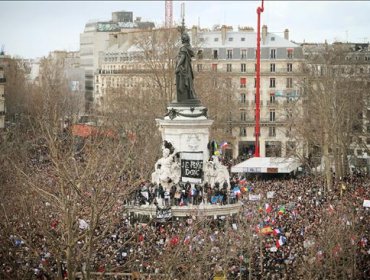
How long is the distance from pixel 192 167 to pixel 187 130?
1.68m

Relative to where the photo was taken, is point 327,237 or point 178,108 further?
point 178,108

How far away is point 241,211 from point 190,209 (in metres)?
2.20

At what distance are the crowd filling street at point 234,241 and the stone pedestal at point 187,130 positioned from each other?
2102mm

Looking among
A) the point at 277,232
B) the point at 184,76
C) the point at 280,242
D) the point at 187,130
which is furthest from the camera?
the point at 184,76

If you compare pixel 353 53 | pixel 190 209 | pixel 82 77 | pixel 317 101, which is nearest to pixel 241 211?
pixel 190 209

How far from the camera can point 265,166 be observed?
57938 millimetres

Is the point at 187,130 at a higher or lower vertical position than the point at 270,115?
higher

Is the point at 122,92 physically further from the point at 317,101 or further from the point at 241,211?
the point at 241,211

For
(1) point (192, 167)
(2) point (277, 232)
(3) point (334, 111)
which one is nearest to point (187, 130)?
(1) point (192, 167)

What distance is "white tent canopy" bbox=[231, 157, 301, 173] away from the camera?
5744cm

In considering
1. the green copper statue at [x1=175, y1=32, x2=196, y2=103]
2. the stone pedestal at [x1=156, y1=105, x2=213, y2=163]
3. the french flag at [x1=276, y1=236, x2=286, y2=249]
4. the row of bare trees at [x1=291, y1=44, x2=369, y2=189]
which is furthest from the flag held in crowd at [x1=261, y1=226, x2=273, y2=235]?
the row of bare trees at [x1=291, y1=44, x2=369, y2=189]

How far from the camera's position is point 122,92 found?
79.1 m

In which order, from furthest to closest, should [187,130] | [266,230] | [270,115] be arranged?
[270,115] < [187,130] < [266,230]

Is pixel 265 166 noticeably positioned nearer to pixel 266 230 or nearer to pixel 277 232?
pixel 277 232
